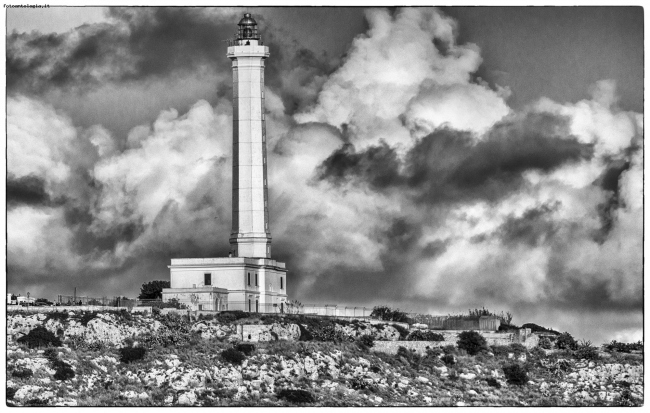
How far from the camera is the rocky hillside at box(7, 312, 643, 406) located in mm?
105250

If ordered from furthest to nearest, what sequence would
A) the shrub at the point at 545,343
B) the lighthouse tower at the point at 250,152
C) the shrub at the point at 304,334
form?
1. the lighthouse tower at the point at 250,152
2. the shrub at the point at 545,343
3. the shrub at the point at 304,334

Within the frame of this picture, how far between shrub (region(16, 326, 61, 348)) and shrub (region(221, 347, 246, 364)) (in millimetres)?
7672

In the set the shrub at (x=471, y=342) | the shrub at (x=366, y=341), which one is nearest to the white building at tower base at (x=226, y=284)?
the shrub at (x=366, y=341)

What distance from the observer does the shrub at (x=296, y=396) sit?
347 ft

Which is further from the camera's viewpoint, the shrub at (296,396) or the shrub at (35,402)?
the shrub at (296,396)

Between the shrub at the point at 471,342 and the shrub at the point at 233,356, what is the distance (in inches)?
503

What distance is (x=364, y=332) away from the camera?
116750 millimetres

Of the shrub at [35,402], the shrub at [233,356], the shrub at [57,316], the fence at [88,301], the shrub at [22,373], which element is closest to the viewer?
the shrub at [35,402]

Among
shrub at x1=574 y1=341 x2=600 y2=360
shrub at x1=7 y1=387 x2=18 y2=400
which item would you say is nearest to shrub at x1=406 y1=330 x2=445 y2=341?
shrub at x1=574 y1=341 x2=600 y2=360

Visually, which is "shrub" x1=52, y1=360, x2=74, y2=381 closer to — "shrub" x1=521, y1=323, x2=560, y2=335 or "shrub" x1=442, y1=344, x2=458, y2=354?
"shrub" x1=442, y1=344, x2=458, y2=354

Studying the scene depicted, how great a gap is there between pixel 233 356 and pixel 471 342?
46.0 ft

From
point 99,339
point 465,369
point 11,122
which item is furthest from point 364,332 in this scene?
point 11,122

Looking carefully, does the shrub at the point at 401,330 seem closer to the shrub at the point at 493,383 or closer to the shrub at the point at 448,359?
the shrub at the point at 448,359

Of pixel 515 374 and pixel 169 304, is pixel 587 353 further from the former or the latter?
pixel 169 304
